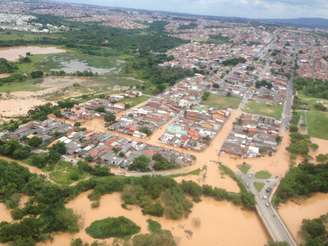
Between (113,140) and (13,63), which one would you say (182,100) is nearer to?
(113,140)

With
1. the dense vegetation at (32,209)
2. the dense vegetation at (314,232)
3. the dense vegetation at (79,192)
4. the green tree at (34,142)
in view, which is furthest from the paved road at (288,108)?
the dense vegetation at (32,209)

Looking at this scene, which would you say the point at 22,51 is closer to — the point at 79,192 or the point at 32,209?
the point at 79,192

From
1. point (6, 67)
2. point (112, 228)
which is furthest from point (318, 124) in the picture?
point (6, 67)

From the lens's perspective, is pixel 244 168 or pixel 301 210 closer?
pixel 301 210

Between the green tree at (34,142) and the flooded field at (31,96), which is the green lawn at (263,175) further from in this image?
the flooded field at (31,96)

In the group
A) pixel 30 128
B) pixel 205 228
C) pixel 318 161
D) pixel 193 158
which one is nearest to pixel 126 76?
pixel 30 128

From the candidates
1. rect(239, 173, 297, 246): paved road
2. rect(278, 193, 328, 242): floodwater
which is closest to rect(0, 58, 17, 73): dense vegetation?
rect(239, 173, 297, 246): paved road
